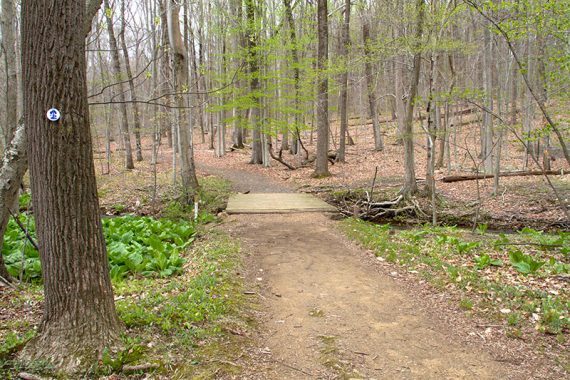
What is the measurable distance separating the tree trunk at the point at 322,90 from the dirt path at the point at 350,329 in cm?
952

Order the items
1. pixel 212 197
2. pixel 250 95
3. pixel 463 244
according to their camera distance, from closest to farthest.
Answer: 1. pixel 463 244
2. pixel 212 197
3. pixel 250 95

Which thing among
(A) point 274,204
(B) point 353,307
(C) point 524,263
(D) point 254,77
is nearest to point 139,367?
(B) point 353,307

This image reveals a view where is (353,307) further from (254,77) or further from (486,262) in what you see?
(254,77)

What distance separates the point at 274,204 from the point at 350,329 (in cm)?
707

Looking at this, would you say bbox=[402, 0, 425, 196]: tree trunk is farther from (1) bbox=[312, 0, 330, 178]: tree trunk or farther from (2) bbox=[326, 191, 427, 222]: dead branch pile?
(1) bbox=[312, 0, 330, 178]: tree trunk

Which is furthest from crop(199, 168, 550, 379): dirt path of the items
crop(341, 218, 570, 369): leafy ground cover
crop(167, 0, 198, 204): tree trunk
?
crop(167, 0, 198, 204): tree trunk

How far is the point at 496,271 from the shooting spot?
598 centimetres

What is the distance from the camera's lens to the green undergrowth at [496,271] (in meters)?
4.68

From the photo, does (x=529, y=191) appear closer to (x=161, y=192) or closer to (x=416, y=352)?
(x=416, y=352)

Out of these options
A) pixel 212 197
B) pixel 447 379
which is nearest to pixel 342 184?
pixel 212 197

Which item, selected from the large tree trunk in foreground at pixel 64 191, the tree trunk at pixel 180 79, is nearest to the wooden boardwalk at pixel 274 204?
the tree trunk at pixel 180 79

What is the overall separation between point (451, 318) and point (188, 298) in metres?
3.13

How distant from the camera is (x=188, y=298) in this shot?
484cm

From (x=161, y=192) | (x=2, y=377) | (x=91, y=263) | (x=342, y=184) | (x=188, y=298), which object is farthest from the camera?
(x=342, y=184)
